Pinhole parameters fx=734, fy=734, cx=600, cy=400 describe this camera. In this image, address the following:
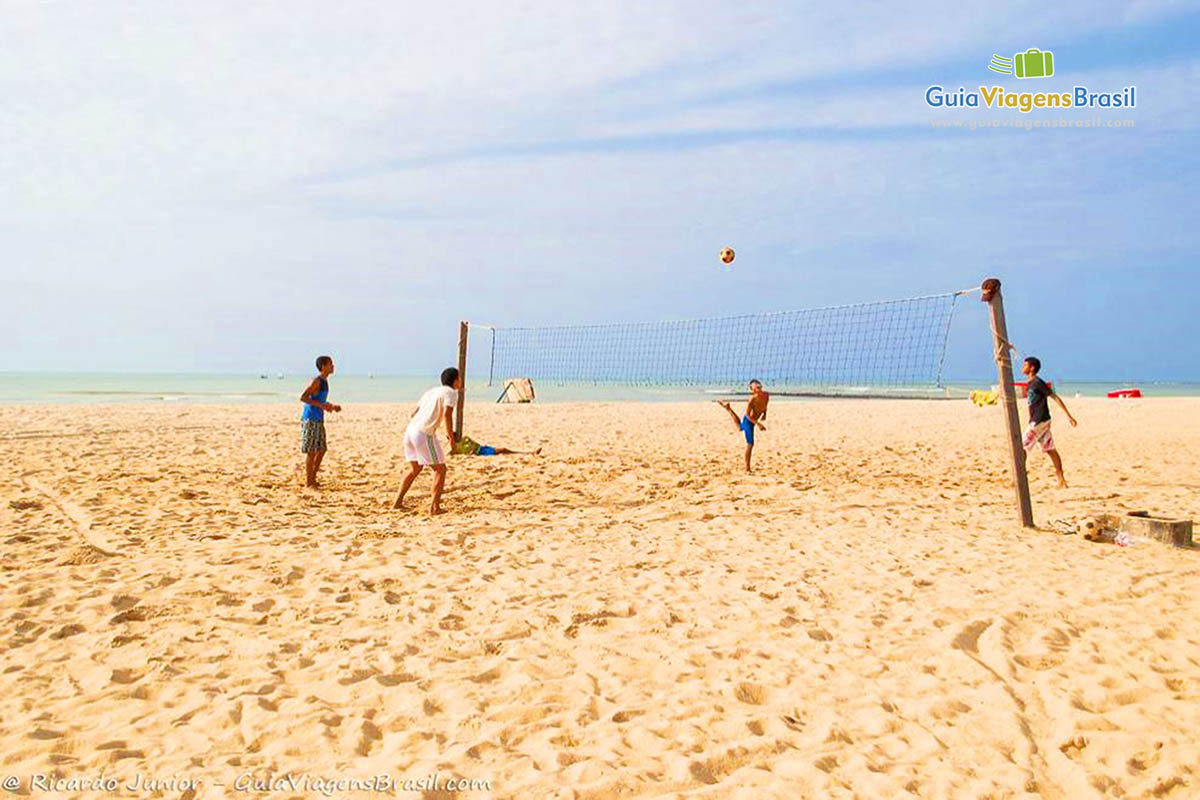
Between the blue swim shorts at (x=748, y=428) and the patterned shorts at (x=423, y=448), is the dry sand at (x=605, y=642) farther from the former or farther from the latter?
the blue swim shorts at (x=748, y=428)

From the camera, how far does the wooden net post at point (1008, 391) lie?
18.2ft

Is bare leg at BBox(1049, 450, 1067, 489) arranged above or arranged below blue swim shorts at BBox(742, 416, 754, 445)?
below

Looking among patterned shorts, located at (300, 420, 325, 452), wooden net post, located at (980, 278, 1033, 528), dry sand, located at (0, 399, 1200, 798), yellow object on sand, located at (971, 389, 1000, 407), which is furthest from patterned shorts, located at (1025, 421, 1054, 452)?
yellow object on sand, located at (971, 389, 1000, 407)

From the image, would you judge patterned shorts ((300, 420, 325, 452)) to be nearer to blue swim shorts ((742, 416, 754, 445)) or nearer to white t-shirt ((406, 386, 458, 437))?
white t-shirt ((406, 386, 458, 437))

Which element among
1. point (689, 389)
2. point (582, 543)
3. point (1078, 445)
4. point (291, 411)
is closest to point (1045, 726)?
point (582, 543)

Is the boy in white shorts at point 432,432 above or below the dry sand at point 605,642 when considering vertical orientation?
above

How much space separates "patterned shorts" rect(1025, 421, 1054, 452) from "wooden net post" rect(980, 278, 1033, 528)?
5.45 ft

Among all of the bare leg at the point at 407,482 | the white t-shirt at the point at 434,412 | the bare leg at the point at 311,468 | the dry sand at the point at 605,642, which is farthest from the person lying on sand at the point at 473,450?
the white t-shirt at the point at 434,412

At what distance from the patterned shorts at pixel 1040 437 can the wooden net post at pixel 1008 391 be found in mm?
1660

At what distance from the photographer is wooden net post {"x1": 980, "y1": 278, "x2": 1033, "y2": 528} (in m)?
5.55

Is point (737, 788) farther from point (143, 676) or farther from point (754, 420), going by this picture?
point (754, 420)

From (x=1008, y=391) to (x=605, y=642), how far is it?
4.10 m

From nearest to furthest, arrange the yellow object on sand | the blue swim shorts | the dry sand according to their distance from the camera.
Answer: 1. the dry sand
2. the blue swim shorts
3. the yellow object on sand

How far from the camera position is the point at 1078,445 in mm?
10938
